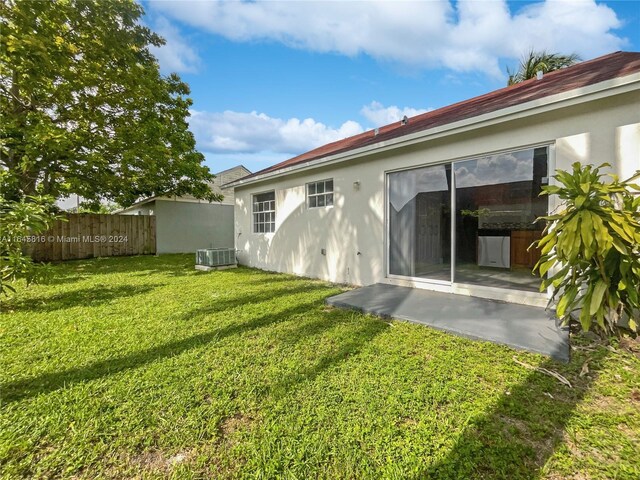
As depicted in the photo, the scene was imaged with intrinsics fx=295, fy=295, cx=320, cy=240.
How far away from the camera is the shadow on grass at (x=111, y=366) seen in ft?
8.59

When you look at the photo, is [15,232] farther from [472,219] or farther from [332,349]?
[472,219]

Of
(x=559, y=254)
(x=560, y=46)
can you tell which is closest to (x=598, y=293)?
(x=559, y=254)

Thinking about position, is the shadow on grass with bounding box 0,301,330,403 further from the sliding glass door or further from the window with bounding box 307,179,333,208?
the window with bounding box 307,179,333,208

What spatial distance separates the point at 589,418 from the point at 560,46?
1896 cm

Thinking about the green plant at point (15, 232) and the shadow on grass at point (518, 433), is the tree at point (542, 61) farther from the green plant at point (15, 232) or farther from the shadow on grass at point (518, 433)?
the green plant at point (15, 232)

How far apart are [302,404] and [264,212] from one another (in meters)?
7.79

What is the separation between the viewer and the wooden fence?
11602 mm

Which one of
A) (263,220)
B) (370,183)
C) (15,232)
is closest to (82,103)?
(263,220)

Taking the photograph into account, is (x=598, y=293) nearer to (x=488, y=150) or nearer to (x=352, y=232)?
(x=488, y=150)

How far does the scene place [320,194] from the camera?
766cm

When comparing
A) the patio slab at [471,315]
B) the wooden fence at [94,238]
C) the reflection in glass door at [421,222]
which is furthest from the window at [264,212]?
the wooden fence at [94,238]

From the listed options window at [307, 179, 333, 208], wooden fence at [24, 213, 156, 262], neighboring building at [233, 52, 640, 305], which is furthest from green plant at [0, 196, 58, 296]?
wooden fence at [24, 213, 156, 262]

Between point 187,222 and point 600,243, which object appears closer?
point 600,243

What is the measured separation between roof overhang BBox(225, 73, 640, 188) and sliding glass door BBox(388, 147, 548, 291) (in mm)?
583
